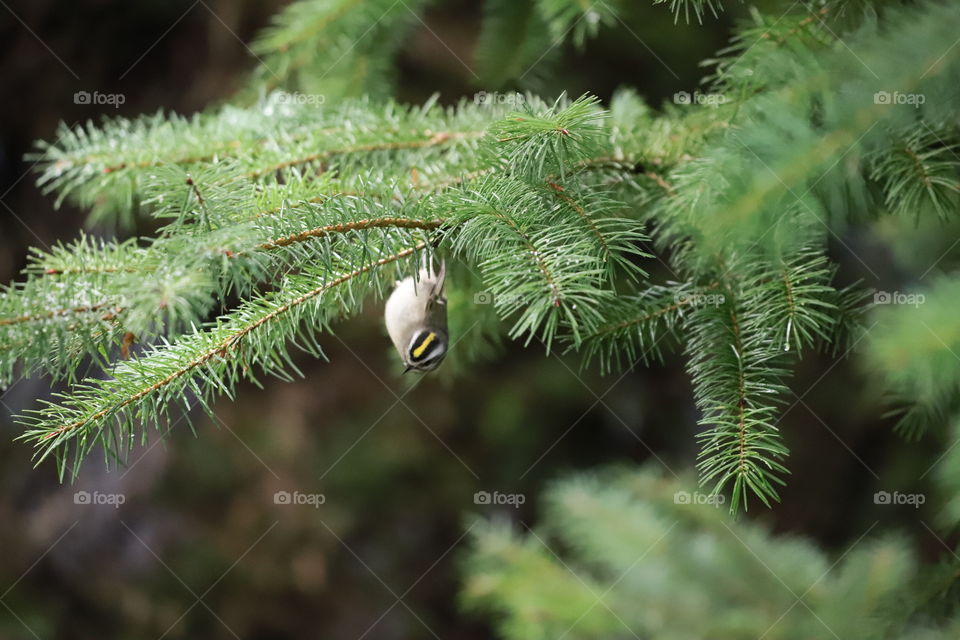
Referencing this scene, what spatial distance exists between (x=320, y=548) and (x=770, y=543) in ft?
4.41

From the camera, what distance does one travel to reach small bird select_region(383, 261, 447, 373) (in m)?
0.60

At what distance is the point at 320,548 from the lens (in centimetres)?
213

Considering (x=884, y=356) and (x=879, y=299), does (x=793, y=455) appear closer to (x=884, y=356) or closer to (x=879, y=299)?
(x=879, y=299)

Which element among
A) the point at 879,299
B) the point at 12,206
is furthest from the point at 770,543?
the point at 12,206

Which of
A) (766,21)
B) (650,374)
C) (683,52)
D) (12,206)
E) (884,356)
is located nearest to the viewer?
(884,356)
